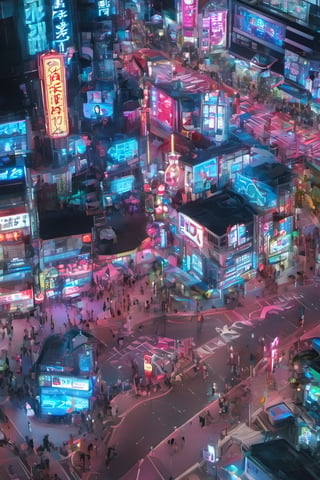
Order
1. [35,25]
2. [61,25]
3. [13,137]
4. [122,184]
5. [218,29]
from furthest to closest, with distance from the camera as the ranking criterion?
[218,29], [61,25], [122,184], [35,25], [13,137]

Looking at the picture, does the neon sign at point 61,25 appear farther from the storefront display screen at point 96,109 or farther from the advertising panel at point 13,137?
the advertising panel at point 13,137

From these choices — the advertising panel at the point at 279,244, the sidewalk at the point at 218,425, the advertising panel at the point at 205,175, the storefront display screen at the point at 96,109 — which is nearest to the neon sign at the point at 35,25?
the storefront display screen at the point at 96,109

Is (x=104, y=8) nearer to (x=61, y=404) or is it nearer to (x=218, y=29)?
(x=218, y=29)

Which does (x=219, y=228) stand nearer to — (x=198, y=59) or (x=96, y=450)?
(x=96, y=450)

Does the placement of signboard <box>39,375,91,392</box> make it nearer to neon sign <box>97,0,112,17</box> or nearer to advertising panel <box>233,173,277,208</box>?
advertising panel <box>233,173,277,208</box>

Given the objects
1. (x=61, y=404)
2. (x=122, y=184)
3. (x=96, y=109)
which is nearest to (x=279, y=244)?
(x=122, y=184)

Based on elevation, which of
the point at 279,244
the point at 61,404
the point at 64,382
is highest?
the point at 64,382
